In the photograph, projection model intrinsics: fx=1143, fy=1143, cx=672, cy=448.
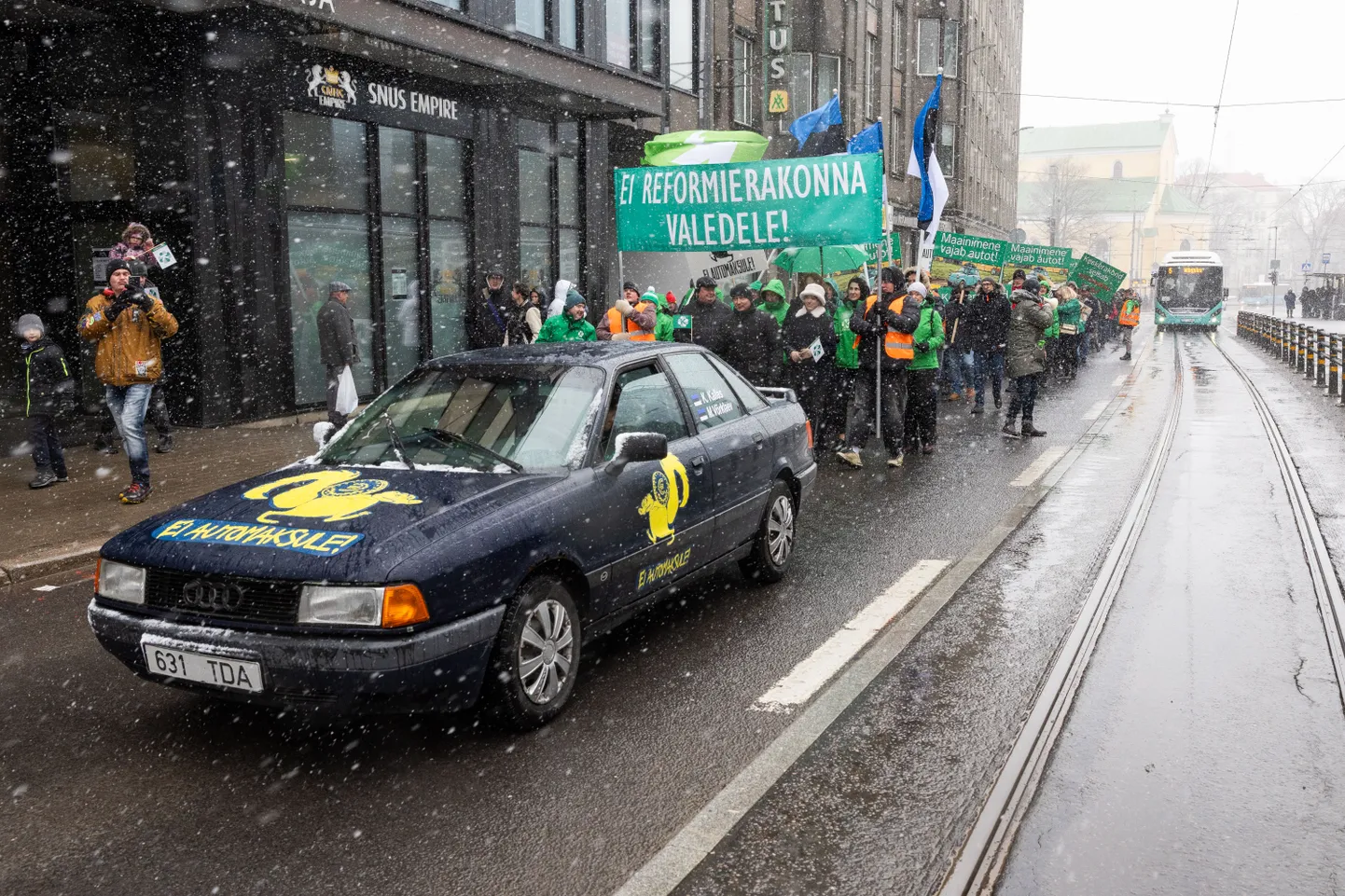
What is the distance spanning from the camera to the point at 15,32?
12.3 metres

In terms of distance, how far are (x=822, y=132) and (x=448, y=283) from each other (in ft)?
18.6

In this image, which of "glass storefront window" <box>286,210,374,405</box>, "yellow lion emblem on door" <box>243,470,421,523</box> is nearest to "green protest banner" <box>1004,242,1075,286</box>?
"glass storefront window" <box>286,210,374,405</box>

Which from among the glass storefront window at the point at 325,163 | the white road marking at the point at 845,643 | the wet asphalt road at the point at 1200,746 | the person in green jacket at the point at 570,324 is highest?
the glass storefront window at the point at 325,163

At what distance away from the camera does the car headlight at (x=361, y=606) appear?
3.74 m

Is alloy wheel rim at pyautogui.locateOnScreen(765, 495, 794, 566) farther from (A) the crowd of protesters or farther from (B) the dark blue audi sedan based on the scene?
(A) the crowd of protesters

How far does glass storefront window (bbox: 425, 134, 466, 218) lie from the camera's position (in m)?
15.9

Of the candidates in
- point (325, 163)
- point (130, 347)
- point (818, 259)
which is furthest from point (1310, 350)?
point (130, 347)

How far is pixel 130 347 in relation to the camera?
843 centimetres

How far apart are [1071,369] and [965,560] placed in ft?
53.5

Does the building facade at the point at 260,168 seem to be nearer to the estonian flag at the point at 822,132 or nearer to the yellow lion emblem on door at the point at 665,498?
the estonian flag at the point at 822,132

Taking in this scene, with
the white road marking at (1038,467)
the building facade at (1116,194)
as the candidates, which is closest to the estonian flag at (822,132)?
the white road marking at (1038,467)

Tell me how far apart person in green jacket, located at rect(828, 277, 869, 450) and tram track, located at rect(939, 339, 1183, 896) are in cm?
431

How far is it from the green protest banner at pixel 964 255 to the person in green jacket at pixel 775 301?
1090 centimetres

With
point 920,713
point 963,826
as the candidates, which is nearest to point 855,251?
point 920,713
